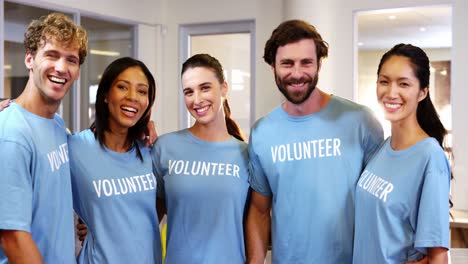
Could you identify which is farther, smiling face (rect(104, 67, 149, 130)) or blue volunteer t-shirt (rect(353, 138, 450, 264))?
smiling face (rect(104, 67, 149, 130))

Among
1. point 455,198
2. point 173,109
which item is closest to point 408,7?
point 455,198

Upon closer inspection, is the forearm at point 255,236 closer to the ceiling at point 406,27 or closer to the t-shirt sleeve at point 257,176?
the t-shirt sleeve at point 257,176

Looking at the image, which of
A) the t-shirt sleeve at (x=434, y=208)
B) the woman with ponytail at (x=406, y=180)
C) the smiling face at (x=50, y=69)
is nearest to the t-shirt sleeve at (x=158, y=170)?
the smiling face at (x=50, y=69)

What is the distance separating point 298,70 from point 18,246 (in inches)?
44.1

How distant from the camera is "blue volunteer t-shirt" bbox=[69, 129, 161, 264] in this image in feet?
6.35

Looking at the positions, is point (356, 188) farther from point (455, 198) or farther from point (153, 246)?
point (455, 198)

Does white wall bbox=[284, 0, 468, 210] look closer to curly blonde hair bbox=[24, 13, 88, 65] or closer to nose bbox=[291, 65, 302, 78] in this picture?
nose bbox=[291, 65, 302, 78]

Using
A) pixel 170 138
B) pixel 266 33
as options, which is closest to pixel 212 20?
pixel 266 33

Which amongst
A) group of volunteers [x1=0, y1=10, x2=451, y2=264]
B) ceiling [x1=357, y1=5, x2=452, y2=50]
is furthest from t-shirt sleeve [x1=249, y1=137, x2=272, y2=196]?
ceiling [x1=357, y1=5, x2=452, y2=50]

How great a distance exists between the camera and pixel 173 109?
22.7 feet

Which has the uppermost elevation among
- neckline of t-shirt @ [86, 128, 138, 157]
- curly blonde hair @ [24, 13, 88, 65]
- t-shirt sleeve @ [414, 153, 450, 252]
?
curly blonde hair @ [24, 13, 88, 65]

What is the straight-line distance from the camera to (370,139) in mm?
2070

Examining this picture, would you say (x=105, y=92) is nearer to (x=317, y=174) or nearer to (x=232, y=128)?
(x=232, y=128)

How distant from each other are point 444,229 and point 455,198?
12.6 ft
